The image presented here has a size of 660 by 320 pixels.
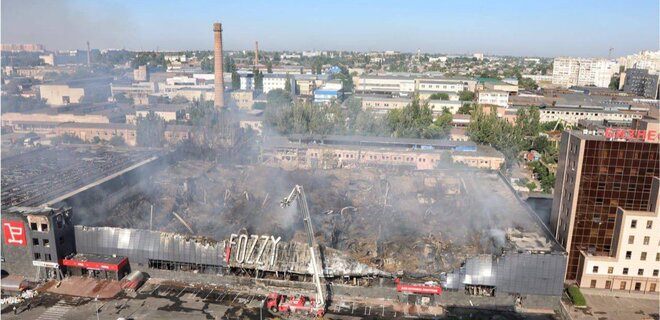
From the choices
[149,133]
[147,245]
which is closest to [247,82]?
[149,133]

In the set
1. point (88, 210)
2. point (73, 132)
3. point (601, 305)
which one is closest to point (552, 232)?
point (601, 305)

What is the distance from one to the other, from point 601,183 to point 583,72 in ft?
282

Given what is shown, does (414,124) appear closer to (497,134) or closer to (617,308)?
(497,134)

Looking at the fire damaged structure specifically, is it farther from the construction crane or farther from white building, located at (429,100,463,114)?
white building, located at (429,100,463,114)

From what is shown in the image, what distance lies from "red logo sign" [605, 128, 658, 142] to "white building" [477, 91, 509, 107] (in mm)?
41208

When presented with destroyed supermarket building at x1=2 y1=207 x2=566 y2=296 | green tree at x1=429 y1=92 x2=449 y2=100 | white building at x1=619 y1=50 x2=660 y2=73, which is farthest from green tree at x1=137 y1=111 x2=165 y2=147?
white building at x1=619 y1=50 x2=660 y2=73

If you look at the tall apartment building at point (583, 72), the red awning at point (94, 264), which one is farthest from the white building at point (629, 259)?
the tall apartment building at point (583, 72)

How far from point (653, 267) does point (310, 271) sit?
13043 mm

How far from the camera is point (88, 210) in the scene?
72.3ft

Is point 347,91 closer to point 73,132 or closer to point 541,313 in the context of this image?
point 73,132

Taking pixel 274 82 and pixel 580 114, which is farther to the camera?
pixel 274 82

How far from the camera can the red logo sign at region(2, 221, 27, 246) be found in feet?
61.1

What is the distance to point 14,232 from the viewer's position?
18734mm

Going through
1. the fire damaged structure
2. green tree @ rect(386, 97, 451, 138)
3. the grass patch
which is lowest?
the grass patch
